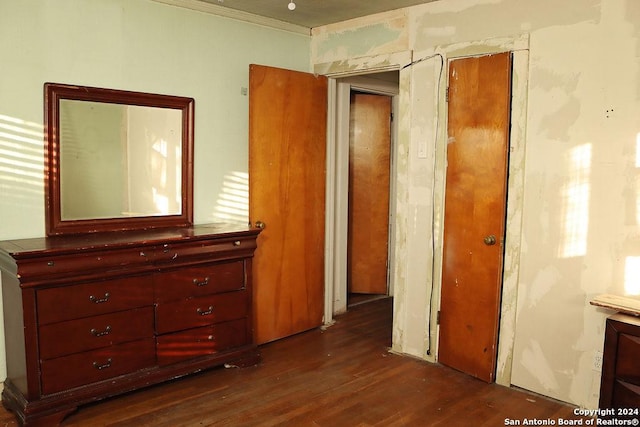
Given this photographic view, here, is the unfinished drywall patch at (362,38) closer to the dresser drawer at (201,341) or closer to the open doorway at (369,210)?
the open doorway at (369,210)

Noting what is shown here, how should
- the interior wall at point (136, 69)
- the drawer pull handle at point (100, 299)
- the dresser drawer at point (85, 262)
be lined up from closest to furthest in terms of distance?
the dresser drawer at point (85, 262), the drawer pull handle at point (100, 299), the interior wall at point (136, 69)

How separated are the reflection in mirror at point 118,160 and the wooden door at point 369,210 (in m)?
2.18

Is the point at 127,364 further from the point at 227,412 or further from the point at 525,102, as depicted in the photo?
the point at 525,102

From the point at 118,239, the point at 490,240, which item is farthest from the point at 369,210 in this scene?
the point at 118,239

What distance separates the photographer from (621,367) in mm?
2234

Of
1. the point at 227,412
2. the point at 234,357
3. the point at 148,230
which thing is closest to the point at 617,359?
the point at 227,412

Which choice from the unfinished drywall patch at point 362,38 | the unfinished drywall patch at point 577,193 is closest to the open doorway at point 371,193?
the unfinished drywall patch at point 362,38

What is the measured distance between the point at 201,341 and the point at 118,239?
82 centimetres

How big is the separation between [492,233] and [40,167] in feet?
8.85

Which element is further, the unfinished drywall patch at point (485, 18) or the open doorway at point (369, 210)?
the open doorway at point (369, 210)

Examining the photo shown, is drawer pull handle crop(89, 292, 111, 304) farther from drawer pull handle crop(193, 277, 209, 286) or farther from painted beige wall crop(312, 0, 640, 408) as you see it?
painted beige wall crop(312, 0, 640, 408)

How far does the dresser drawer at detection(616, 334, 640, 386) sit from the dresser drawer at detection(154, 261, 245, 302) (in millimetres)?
2142

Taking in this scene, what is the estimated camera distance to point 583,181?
2711 mm

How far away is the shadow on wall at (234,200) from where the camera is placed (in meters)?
3.60
